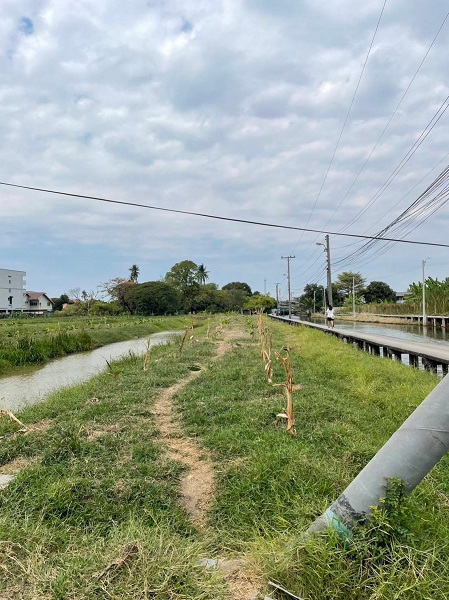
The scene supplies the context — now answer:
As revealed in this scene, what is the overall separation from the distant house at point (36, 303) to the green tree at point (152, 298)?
2090 centimetres

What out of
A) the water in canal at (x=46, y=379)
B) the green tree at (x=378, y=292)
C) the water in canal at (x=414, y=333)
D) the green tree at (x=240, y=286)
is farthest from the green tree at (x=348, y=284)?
the water in canal at (x=46, y=379)

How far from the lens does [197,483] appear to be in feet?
12.4

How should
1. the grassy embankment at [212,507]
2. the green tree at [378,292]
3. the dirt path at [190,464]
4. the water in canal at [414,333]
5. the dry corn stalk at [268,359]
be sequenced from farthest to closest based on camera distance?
the green tree at [378,292] → the water in canal at [414,333] → the dry corn stalk at [268,359] → the dirt path at [190,464] → the grassy embankment at [212,507]

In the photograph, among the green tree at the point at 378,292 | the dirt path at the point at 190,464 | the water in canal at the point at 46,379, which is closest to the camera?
the dirt path at the point at 190,464

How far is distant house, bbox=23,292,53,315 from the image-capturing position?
71750 mm

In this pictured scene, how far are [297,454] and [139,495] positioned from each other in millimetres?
Answer: 1411

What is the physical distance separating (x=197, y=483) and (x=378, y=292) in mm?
77254

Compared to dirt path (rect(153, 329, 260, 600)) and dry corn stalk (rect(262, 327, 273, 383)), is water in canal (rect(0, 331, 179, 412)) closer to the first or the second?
dirt path (rect(153, 329, 260, 600))

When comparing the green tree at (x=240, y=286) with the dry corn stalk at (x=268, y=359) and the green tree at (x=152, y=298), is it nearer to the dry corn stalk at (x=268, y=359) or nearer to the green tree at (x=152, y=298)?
the green tree at (x=152, y=298)

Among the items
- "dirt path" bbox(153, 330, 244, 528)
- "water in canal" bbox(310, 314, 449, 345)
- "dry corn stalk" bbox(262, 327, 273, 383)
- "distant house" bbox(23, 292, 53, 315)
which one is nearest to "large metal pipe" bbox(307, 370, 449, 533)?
"dirt path" bbox(153, 330, 244, 528)

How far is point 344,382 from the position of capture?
328 inches

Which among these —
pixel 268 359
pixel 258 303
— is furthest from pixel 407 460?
pixel 258 303

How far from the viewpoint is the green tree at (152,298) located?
58.2 metres

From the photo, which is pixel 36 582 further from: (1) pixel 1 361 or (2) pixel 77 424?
(1) pixel 1 361
